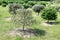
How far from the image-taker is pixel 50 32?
2488 centimetres

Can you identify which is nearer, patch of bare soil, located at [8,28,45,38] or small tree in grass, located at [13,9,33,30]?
patch of bare soil, located at [8,28,45,38]

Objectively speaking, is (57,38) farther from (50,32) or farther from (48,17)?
(48,17)

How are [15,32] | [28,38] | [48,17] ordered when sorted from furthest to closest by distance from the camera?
[48,17] → [15,32] → [28,38]

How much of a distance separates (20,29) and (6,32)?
2.17m

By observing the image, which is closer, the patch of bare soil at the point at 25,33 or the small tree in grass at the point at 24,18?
the patch of bare soil at the point at 25,33

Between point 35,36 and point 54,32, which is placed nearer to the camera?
point 35,36

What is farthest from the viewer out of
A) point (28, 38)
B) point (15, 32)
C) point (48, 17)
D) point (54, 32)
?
point (48, 17)

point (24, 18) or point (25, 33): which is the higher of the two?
point (24, 18)

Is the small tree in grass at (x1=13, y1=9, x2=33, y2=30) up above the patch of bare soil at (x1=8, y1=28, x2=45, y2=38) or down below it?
above

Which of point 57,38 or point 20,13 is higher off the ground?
point 20,13

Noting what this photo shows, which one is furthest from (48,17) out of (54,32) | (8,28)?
(8,28)

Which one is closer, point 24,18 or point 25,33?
point 25,33

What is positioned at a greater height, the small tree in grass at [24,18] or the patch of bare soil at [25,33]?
the small tree in grass at [24,18]

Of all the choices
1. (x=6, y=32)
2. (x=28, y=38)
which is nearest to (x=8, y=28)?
(x=6, y=32)
